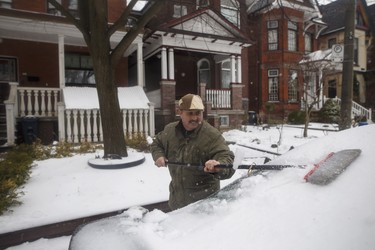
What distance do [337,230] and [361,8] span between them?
31223 mm

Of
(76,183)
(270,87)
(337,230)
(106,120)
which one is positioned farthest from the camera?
(270,87)

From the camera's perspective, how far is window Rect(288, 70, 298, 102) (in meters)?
19.4

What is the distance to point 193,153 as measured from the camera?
8.28ft

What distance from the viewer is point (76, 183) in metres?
4.82

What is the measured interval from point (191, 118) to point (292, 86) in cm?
1902

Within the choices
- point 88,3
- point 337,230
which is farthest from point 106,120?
A: point 337,230

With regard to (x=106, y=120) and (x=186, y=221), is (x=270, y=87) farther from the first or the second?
(x=186, y=221)

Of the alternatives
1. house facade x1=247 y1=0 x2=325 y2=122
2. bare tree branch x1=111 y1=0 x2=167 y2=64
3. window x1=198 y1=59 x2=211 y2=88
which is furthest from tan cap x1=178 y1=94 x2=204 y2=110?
house facade x1=247 y1=0 x2=325 y2=122

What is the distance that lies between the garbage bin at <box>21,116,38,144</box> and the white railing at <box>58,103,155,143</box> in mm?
973

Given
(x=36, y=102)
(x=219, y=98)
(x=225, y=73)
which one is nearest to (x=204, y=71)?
(x=225, y=73)

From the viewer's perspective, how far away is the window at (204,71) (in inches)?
643

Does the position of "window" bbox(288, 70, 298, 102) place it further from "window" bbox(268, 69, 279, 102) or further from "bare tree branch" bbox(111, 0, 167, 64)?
"bare tree branch" bbox(111, 0, 167, 64)

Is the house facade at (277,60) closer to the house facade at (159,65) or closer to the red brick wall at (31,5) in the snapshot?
the house facade at (159,65)

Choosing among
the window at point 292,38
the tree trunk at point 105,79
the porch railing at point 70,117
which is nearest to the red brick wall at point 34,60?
the porch railing at point 70,117
